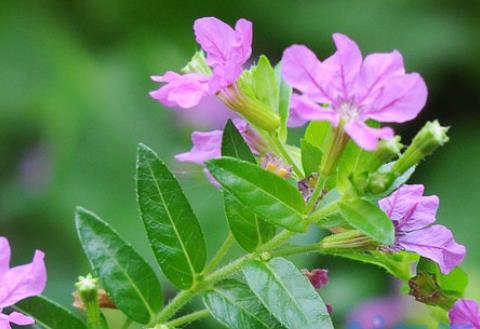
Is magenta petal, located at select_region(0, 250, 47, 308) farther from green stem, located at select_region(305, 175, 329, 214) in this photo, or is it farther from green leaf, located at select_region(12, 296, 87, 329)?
green stem, located at select_region(305, 175, 329, 214)

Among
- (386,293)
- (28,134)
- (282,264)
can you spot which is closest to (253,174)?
(282,264)

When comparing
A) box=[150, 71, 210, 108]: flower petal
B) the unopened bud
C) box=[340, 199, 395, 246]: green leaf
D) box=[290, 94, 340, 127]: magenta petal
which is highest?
the unopened bud

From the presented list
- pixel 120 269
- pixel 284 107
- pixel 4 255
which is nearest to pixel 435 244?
pixel 284 107

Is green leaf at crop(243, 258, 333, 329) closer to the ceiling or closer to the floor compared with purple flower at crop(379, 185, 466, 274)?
closer to the floor

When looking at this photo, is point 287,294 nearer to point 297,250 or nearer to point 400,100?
point 297,250

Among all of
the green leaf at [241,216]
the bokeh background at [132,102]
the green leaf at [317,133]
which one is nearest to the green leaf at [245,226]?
the green leaf at [241,216]

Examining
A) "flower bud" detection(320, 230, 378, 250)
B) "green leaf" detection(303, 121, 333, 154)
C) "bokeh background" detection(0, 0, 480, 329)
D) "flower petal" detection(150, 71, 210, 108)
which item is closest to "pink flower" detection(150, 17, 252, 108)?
"flower petal" detection(150, 71, 210, 108)

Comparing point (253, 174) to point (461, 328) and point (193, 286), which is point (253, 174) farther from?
point (461, 328)
